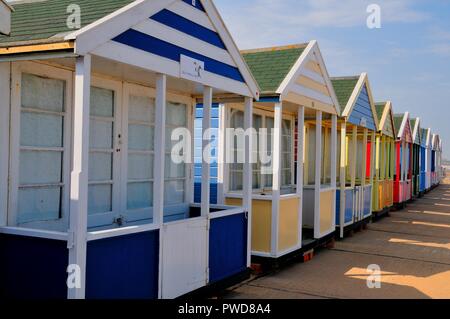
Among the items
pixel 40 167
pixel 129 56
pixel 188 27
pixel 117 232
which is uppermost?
pixel 188 27

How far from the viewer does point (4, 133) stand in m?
4.32

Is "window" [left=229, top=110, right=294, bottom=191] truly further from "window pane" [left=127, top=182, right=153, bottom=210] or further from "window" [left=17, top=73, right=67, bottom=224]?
"window" [left=17, top=73, right=67, bottom=224]

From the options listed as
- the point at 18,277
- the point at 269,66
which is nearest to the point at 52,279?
the point at 18,277

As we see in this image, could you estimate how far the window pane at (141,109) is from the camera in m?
6.08

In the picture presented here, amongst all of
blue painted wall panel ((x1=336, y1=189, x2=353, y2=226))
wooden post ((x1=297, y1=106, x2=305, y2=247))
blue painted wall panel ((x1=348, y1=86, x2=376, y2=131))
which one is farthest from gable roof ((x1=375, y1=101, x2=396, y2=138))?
wooden post ((x1=297, y1=106, x2=305, y2=247))

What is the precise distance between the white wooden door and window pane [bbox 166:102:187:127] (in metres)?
1.67

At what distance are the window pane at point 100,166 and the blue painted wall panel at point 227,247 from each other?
1.37 meters

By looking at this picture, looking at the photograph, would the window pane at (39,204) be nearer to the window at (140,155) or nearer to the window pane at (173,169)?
the window at (140,155)

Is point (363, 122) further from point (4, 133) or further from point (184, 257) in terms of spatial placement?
point (4, 133)

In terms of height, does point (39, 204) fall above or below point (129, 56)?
below

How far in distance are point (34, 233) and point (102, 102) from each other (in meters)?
1.93

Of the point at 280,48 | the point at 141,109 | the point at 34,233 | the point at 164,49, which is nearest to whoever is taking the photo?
the point at 34,233

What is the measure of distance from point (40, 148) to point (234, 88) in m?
2.64

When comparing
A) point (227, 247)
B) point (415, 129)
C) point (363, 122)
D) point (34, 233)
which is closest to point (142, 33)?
point (34, 233)
